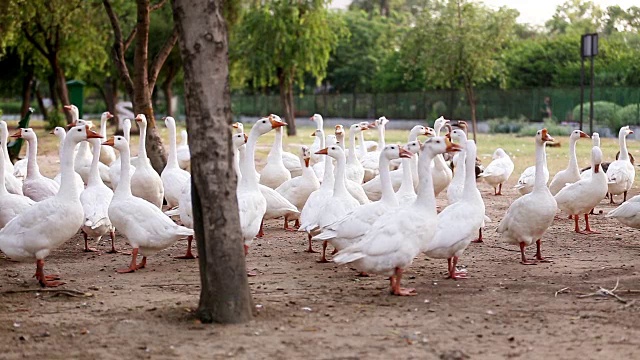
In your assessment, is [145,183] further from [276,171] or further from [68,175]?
[68,175]

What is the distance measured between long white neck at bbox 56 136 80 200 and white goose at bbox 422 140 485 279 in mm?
3687

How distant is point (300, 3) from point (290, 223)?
23988 millimetres

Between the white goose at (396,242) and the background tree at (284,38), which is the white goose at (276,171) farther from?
the background tree at (284,38)

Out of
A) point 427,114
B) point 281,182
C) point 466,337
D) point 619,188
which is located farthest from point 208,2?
point 427,114

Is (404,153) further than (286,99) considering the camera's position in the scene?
No

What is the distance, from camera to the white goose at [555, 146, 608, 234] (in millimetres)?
11914

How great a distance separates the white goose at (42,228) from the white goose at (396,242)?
294cm

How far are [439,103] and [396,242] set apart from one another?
45031 mm

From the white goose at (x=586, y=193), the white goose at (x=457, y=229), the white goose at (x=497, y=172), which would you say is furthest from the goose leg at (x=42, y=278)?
the white goose at (x=497, y=172)

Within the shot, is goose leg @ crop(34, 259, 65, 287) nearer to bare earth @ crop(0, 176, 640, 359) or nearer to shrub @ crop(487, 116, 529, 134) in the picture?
bare earth @ crop(0, 176, 640, 359)

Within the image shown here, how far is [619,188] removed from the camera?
14.4m

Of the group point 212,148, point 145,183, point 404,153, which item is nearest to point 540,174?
point 404,153

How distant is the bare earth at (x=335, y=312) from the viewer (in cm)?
627

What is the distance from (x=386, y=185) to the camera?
9484 mm
